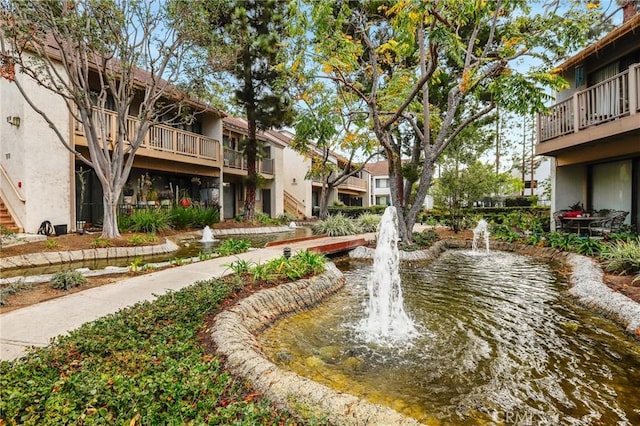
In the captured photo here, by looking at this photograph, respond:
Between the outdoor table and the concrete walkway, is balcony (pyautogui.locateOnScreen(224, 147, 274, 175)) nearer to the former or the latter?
the concrete walkway

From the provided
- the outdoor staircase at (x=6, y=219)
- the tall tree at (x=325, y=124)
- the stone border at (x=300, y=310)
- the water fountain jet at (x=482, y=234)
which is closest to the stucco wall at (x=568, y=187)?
the water fountain jet at (x=482, y=234)

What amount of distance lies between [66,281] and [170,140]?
10.3 metres

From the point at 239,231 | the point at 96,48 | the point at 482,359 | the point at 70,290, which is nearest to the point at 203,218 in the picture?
the point at 239,231

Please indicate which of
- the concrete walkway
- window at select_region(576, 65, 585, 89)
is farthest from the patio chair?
the concrete walkway

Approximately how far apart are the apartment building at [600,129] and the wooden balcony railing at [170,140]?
45.2ft

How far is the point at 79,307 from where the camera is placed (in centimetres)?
431

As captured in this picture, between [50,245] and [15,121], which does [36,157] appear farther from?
[50,245]

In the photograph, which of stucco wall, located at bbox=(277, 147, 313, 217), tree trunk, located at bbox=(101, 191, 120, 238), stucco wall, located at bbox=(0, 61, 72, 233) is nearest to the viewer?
tree trunk, located at bbox=(101, 191, 120, 238)

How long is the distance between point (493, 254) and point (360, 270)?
4912mm

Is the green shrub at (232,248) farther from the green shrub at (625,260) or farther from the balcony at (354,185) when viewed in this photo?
the balcony at (354,185)

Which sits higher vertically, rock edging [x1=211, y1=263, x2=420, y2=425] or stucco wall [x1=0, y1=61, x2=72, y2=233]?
stucco wall [x1=0, y1=61, x2=72, y2=233]

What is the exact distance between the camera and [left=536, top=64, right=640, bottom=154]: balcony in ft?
24.1

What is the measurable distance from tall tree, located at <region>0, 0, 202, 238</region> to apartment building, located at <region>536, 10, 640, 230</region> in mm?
11454

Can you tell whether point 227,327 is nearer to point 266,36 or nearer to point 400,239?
point 400,239
